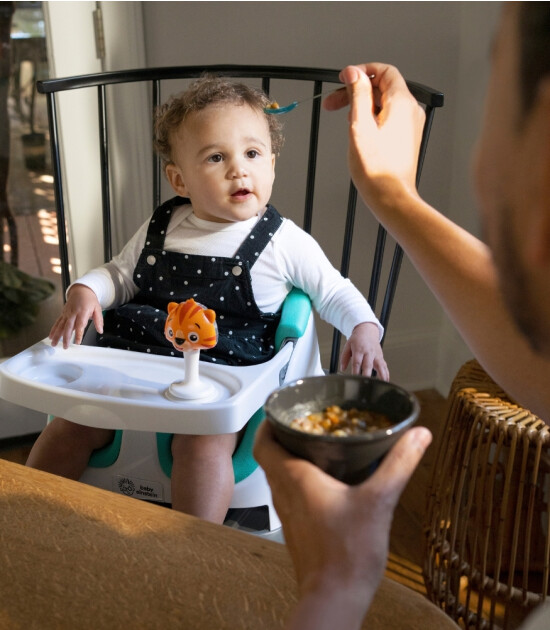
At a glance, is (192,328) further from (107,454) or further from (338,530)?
(338,530)

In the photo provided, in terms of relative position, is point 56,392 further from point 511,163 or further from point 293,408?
point 511,163

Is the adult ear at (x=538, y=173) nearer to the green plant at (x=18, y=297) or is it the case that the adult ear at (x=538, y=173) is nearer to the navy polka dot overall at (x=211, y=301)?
the navy polka dot overall at (x=211, y=301)

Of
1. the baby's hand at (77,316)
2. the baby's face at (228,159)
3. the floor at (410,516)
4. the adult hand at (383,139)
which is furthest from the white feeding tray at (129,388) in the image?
the floor at (410,516)

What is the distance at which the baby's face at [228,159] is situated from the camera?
1.26 meters

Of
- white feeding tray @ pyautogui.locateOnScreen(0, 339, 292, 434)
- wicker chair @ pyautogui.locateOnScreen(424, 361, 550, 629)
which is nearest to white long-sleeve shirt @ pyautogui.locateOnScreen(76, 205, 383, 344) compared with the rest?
white feeding tray @ pyautogui.locateOnScreen(0, 339, 292, 434)

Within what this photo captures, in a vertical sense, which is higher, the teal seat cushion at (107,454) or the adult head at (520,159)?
the adult head at (520,159)

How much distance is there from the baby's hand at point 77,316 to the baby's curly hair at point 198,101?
285 millimetres

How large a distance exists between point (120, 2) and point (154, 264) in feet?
2.42

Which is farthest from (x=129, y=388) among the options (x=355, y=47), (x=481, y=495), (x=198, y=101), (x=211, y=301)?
(x=355, y=47)

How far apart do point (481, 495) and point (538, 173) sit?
1.01 meters

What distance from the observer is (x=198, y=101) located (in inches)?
49.8

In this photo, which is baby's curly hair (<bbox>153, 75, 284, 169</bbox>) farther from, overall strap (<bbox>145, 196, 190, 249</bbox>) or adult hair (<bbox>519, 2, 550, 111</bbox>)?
adult hair (<bbox>519, 2, 550, 111</bbox>)

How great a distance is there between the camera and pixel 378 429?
21.7 inches

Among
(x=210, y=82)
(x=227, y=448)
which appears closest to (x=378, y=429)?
(x=227, y=448)
